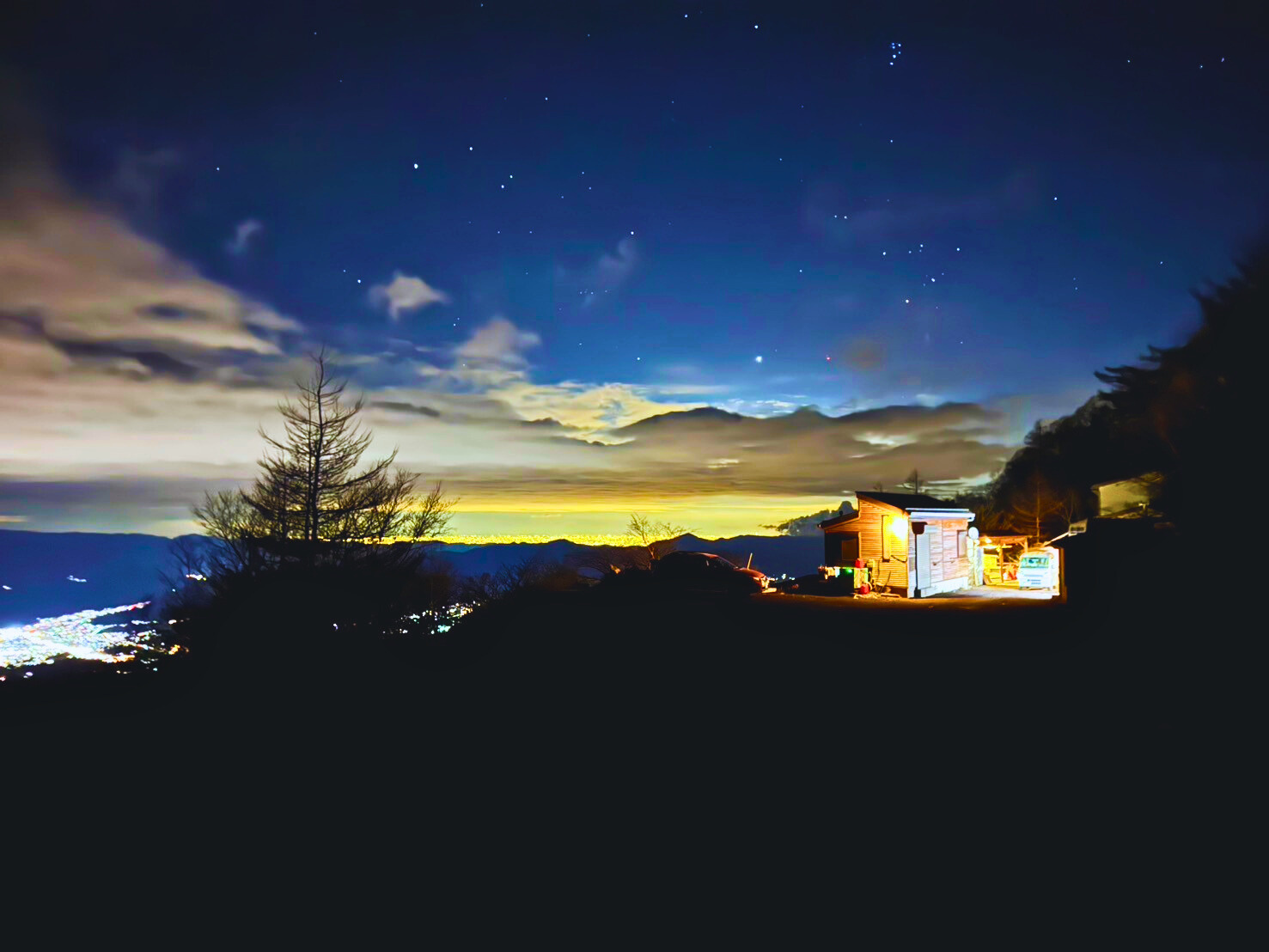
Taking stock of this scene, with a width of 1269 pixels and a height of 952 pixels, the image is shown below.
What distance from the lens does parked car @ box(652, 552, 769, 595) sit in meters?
23.6

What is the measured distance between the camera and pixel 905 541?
22.2 m

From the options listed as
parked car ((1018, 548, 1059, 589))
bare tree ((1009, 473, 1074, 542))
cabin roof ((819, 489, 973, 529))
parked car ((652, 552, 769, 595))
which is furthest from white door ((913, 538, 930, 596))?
bare tree ((1009, 473, 1074, 542))

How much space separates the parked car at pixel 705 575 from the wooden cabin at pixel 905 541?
3100 millimetres

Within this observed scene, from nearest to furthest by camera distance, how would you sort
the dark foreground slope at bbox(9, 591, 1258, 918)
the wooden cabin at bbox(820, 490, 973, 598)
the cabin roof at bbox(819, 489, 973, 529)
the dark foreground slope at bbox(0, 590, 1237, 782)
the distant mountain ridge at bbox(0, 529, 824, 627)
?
the dark foreground slope at bbox(9, 591, 1258, 918) → the dark foreground slope at bbox(0, 590, 1237, 782) → the wooden cabin at bbox(820, 490, 973, 598) → the cabin roof at bbox(819, 489, 973, 529) → the distant mountain ridge at bbox(0, 529, 824, 627)

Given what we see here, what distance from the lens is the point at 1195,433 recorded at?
9641 mm

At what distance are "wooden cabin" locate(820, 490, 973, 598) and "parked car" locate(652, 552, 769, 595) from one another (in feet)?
10.2

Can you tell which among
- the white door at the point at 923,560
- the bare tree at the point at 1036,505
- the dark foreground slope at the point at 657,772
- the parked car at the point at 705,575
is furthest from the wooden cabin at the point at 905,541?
the bare tree at the point at 1036,505

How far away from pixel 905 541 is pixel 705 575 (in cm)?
617

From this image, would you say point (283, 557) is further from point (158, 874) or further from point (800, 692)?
point (158, 874)

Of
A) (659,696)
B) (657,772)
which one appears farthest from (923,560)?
(657,772)

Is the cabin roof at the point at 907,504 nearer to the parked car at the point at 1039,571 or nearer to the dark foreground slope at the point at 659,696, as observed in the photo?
the parked car at the point at 1039,571

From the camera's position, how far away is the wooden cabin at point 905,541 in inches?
875

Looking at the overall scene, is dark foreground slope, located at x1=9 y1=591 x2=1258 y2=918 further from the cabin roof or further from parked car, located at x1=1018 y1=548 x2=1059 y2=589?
parked car, located at x1=1018 y1=548 x2=1059 y2=589

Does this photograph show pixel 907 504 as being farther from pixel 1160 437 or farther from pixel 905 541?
pixel 1160 437
